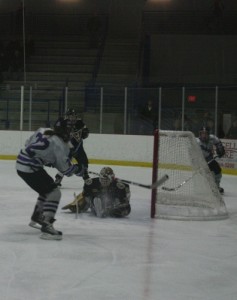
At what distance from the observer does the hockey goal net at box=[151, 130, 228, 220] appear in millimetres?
6051

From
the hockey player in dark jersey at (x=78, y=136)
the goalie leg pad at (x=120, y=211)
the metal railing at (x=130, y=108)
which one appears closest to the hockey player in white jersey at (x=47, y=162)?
the goalie leg pad at (x=120, y=211)

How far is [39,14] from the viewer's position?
1808 cm

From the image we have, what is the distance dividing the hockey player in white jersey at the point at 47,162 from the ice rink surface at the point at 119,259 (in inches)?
9.4

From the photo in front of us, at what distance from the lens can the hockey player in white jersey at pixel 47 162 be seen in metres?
4.69

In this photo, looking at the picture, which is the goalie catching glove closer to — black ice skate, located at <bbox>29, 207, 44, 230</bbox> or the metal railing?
black ice skate, located at <bbox>29, 207, 44, 230</bbox>

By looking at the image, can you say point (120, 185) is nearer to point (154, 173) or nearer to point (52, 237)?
point (154, 173)

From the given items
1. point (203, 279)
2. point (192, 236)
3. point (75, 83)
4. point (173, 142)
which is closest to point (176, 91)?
point (75, 83)

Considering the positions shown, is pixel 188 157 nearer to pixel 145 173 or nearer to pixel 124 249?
pixel 124 249

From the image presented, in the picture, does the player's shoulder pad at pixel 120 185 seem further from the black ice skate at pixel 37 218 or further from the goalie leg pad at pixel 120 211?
the black ice skate at pixel 37 218

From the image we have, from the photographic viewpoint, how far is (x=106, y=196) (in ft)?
19.3

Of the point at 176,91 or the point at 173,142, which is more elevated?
the point at 176,91

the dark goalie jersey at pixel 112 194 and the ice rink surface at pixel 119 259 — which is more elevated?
the dark goalie jersey at pixel 112 194

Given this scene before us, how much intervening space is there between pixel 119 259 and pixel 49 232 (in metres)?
0.82

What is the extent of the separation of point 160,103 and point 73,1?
744cm
